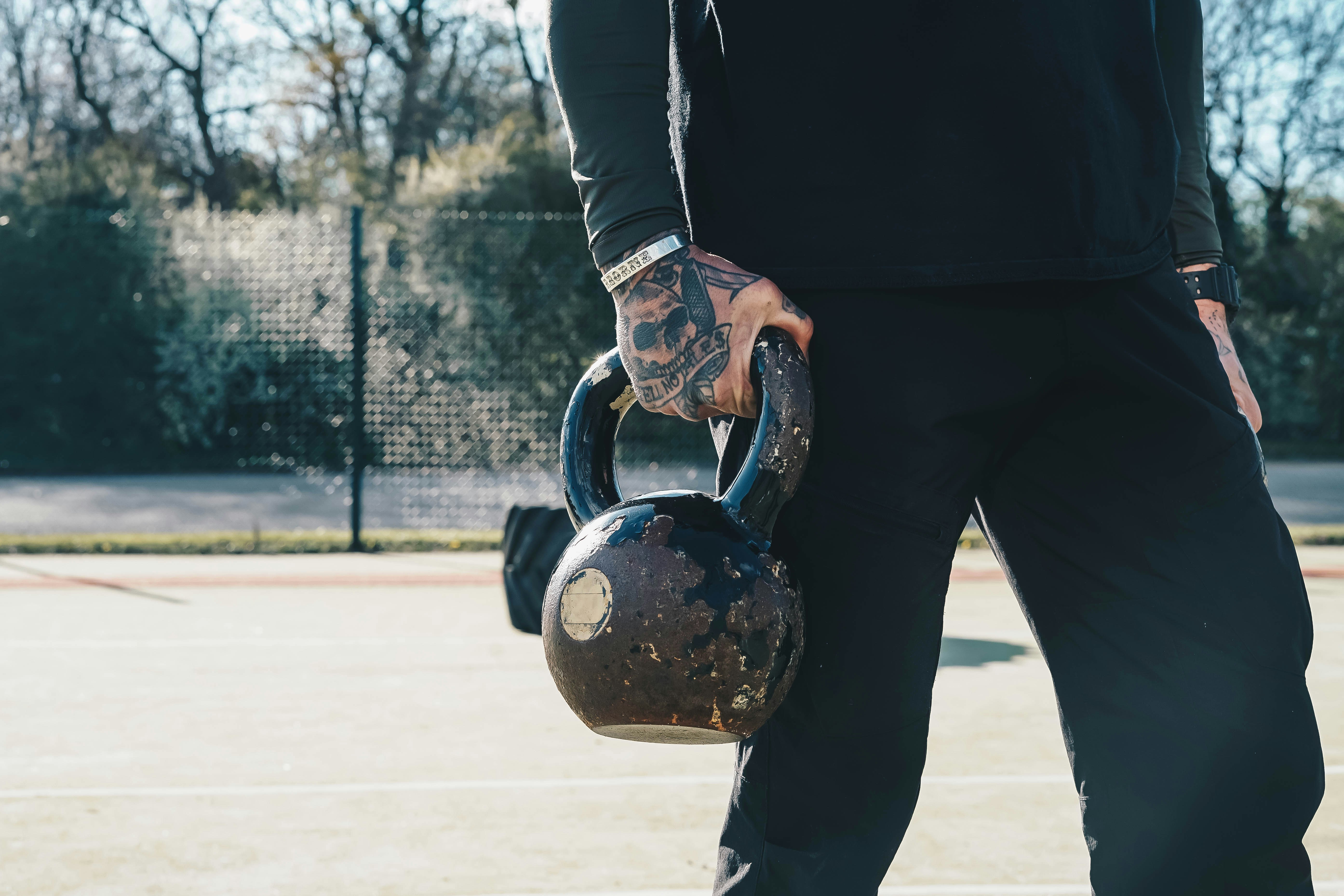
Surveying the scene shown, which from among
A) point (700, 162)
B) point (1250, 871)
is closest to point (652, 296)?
point (700, 162)

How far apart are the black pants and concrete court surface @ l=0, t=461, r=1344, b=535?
7.63m

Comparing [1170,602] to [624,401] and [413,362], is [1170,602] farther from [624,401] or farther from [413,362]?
[413,362]

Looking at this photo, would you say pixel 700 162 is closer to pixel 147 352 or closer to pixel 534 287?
pixel 534 287

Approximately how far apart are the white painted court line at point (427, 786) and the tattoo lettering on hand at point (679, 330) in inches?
67.4

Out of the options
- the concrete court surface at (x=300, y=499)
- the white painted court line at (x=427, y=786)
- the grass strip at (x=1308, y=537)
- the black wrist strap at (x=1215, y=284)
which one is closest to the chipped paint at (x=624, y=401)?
the black wrist strap at (x=1215, y=284)

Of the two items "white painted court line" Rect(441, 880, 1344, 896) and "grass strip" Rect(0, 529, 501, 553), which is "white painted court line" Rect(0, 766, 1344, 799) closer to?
"white painted court line" Rect(441, 880, 1344, 896)

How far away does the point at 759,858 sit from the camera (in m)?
1.22

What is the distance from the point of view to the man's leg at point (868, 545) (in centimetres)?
121

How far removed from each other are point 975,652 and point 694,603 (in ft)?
10.9

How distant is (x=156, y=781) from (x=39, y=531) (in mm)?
7169

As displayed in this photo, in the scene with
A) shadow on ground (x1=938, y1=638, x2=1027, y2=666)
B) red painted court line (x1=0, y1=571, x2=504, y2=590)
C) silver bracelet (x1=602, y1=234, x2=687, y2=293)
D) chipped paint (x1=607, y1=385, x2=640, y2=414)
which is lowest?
red painted court line (x1=0, y1=571, x2=504, y2=590)

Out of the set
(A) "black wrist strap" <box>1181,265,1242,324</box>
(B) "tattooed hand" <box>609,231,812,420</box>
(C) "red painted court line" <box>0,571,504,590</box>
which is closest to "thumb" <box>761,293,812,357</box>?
(B) "tattooed hand" <box>609,231,812,420</box>

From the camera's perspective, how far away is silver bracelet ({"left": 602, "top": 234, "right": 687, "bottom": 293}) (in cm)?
121

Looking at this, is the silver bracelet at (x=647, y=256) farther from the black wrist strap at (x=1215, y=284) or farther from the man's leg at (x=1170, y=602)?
the black wrist strap at (x=1215, y=284)
